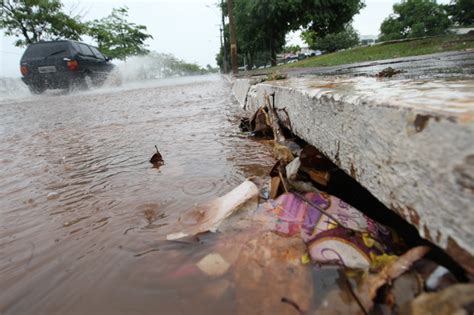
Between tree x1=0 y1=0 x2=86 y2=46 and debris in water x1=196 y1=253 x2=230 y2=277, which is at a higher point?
tree x1=0 y1=0 x2=86 y2=46

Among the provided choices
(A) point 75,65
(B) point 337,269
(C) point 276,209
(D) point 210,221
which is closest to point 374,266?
(B) point 337,269

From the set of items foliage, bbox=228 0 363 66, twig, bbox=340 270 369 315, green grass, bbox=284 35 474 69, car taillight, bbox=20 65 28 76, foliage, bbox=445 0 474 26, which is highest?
foliage, bbox=445 0 474 26

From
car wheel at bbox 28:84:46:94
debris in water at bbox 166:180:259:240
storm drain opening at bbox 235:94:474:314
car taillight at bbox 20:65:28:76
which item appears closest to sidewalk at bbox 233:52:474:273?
storm drain opening at bbox 235:94:474:314

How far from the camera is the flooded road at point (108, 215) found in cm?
76

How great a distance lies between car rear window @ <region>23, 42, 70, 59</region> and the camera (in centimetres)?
844

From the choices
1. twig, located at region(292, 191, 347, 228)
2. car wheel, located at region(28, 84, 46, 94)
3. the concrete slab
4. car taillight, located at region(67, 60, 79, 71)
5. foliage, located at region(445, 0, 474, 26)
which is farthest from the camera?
foliage, located at region(445, 0, 474, 26)

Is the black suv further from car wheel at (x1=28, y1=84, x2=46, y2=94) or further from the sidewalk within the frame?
the sidewalk

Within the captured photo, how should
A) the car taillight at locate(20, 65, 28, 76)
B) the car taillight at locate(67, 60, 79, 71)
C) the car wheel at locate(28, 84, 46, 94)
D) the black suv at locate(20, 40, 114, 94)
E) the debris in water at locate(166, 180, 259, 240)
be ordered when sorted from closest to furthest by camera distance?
the debris in water at locate(166, 180, 259, 240), the car taillight at locate(20, 65, 28, 76), the black suv at locate(20, 40, 114, 94), the car taillight at locate(67, 60, 79, 71), the car wheel at locate(28, 84, 46, 94)

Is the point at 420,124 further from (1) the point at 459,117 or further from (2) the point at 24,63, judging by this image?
(2) the point at 24,63

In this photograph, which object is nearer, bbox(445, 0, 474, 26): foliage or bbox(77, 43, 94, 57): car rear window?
bbox(77, 43, 94, 57): car rear window

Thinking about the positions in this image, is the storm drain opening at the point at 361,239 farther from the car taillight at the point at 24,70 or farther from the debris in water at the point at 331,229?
the car taillight at the point at 24,70

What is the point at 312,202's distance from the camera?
1010 millimetres

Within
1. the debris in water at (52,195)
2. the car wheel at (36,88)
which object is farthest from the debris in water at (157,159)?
the car wheel at (36,88)

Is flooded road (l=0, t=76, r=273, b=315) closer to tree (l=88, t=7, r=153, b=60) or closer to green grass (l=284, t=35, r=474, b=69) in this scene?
green grass (l=284, t=35, r=474, b=69)
